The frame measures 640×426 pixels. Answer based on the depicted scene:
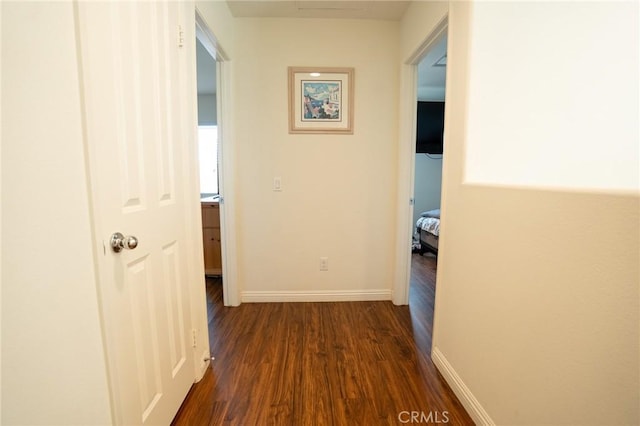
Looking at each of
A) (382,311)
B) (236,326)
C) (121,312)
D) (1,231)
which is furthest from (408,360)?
(1,231)

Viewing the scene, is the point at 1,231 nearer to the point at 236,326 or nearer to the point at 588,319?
the point at 588,319

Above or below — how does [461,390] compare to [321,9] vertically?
below

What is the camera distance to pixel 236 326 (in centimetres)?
205

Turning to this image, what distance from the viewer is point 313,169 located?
2.38 metres

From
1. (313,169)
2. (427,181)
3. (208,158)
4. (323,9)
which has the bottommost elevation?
(427,181)

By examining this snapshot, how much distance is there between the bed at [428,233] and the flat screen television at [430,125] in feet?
3.97

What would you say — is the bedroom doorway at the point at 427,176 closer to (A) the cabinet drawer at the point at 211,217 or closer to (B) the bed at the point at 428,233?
(B) the bed at the point at 428,233

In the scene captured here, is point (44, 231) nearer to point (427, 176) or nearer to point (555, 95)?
point (555, 95)

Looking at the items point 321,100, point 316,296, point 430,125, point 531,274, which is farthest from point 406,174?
point 430,125

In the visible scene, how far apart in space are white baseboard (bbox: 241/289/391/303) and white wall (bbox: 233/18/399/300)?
0.04 feet

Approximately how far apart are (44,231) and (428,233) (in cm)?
382

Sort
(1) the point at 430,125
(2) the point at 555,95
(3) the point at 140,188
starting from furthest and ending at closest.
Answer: (1) the point at 430,125 < (2) the point at 555,95 < (3) the point at 140,188

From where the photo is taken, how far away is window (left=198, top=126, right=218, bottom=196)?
12.6 ft

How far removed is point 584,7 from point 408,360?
1.99m
